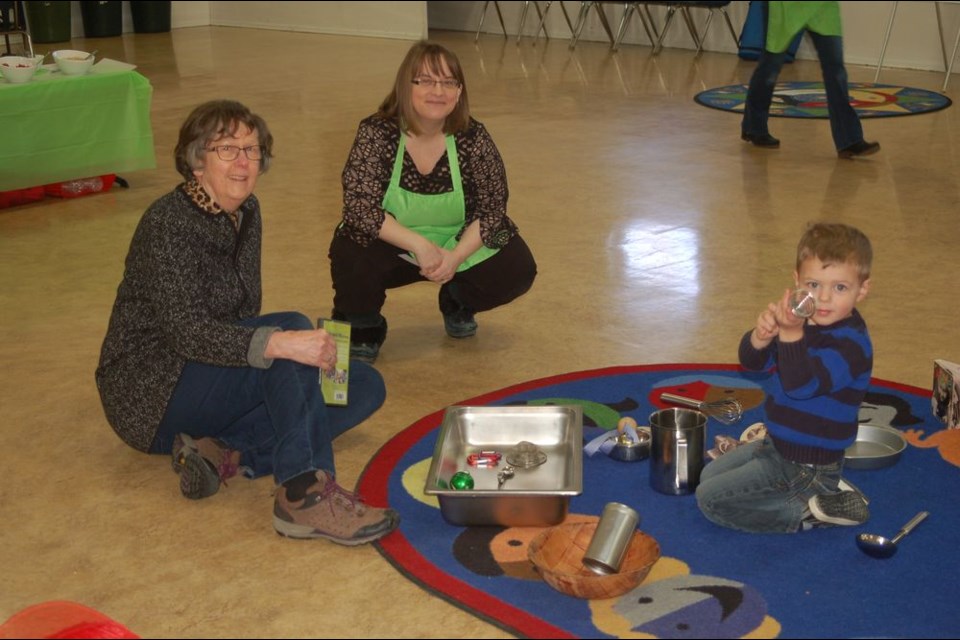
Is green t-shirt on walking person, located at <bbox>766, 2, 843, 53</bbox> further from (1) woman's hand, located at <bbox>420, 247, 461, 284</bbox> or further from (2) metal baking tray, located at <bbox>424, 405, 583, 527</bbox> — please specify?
(2) metal baking tray, located at <bbox>424, 405, 583, 527</bbox>

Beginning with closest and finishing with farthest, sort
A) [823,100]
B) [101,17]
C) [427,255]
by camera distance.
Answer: [427,255], [823,100], [101,17]

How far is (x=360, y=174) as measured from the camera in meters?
3.50

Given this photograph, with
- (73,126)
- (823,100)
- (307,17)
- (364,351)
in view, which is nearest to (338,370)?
(364,351)

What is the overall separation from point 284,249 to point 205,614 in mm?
2534

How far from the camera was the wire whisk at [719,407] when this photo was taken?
10.2 ft

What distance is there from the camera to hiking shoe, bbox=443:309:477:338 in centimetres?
379

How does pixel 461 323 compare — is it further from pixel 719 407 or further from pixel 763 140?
pixel 763 140

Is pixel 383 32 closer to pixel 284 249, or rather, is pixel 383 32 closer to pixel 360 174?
pixel 284 249

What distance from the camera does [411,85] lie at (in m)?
3.39

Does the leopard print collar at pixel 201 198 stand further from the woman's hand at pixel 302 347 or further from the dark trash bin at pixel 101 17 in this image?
the dark trash bin at pixel 101 17

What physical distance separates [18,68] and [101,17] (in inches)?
269

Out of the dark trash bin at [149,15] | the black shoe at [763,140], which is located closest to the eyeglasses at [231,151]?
the black shoe at [763,140]

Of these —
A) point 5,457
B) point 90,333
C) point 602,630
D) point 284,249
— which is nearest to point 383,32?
point 284,249

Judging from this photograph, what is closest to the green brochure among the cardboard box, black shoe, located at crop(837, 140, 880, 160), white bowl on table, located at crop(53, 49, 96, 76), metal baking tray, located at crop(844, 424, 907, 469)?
metal baking tray, located at crop(844, 424, 907, 469)
